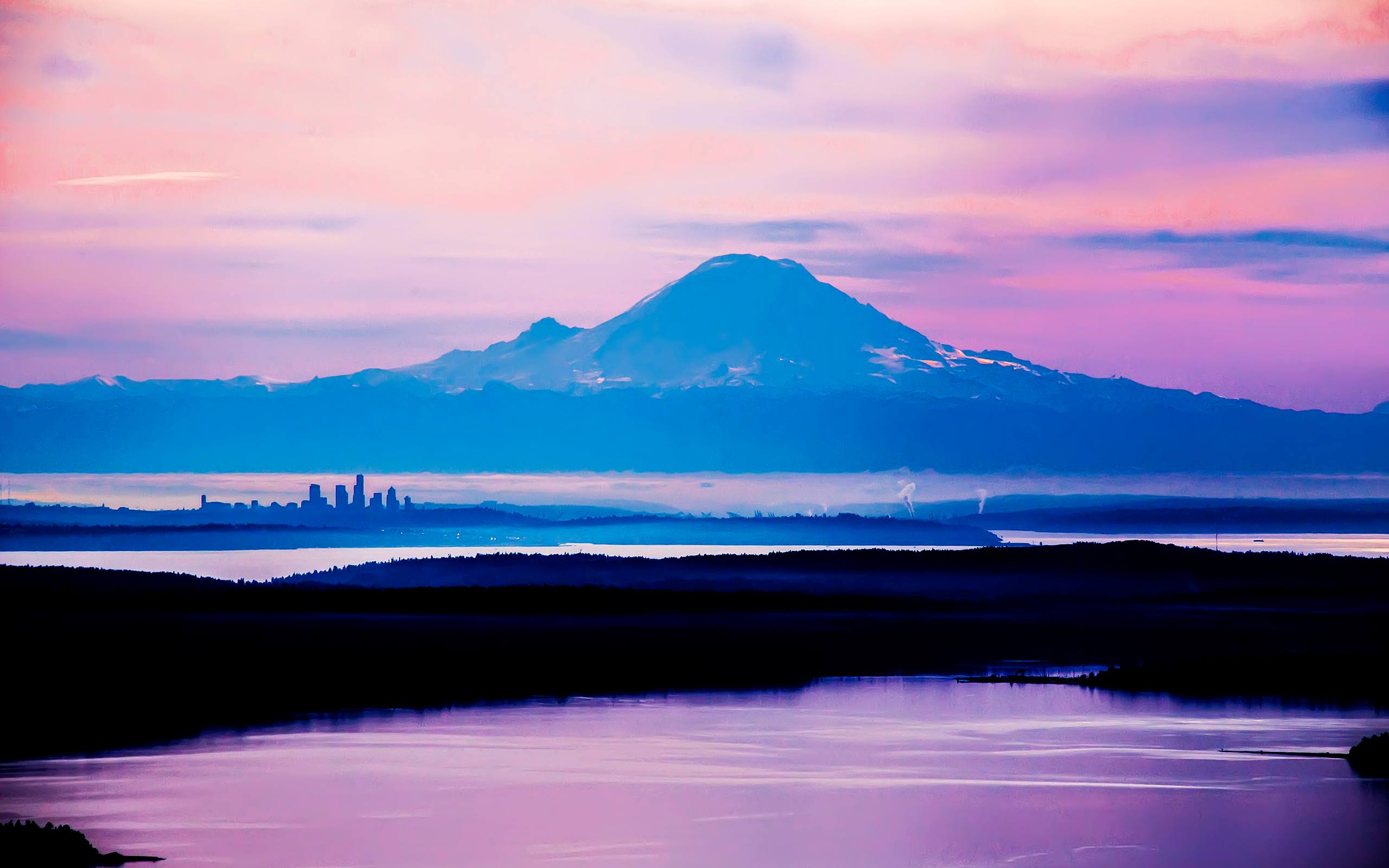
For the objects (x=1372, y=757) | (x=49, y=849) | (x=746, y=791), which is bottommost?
(x=746, y=791)

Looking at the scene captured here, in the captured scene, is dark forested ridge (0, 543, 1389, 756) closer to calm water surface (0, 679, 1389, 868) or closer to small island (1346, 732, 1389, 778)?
calm water surface (0, 679, 1389, 868)

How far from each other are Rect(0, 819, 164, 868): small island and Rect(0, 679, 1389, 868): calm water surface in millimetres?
1344

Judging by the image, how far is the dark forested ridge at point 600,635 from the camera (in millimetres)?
53094

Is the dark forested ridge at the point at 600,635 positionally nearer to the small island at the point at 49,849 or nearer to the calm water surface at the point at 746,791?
the calm water surface at the point at 746,791

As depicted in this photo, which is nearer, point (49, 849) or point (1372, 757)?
point (49, 849)

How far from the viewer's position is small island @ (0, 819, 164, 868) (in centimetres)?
2531

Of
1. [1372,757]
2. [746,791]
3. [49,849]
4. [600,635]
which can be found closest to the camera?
[49,849]

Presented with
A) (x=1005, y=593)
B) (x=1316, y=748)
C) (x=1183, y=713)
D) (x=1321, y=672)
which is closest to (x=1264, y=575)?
(x=1005, y=593)

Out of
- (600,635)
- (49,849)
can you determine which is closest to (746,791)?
(49,849)

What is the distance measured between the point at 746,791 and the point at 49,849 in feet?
46.9

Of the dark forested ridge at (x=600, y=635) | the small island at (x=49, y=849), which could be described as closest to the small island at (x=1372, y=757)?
the dark forested ridge at (x=600, y=635)

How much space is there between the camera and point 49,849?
25.8 meters

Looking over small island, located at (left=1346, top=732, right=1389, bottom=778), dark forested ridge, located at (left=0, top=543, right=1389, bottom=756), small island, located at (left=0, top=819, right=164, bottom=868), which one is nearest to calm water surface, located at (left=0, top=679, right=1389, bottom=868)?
small island, located at (left=1346, top=732, right=1389, bottom=778)

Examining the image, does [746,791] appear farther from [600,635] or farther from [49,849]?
[600,635]
